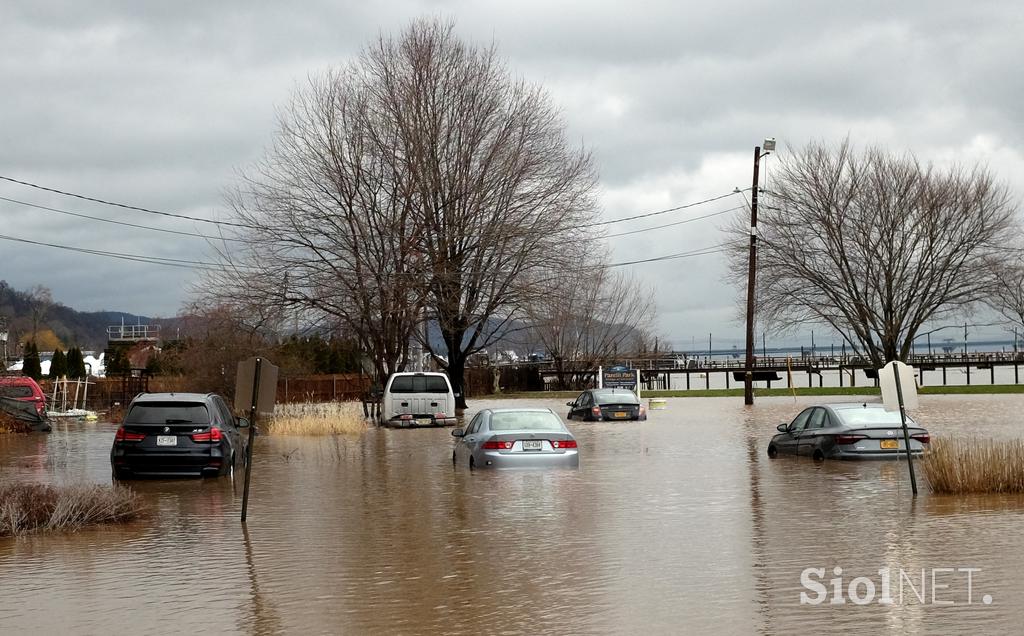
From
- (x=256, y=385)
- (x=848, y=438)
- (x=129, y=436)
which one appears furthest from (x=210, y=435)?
(x=848, y=438)

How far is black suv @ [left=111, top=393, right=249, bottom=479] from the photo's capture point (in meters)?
20.0

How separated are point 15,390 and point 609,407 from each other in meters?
19.4

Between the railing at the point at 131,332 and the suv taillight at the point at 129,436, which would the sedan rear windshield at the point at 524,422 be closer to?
the suv taillight at the point at 129,436

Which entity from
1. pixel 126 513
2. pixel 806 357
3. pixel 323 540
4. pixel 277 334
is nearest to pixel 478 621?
pixel 323 540

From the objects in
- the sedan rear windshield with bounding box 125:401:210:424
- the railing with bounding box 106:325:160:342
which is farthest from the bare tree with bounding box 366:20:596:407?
the railing with bounding box 106:325:160:342

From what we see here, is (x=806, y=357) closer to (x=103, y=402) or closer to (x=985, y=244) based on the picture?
(x=985, y=244)

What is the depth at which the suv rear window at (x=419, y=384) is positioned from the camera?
37406 mm

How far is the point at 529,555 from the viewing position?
12125mm

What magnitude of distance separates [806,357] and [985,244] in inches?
2119

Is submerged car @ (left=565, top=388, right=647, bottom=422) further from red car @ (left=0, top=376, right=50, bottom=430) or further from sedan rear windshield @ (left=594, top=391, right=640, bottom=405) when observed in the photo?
red car @ (left=0, top=376, right=50, bottom=430)

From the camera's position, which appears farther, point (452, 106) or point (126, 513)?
point (452, 106)

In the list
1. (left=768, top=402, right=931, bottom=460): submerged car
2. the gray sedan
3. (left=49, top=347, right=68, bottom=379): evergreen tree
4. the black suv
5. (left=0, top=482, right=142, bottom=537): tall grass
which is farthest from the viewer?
(left=49, top=347, right=68, bottom=379): evergreen tree

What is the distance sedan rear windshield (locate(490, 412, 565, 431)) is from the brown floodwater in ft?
2.77

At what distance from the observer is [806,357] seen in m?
108
